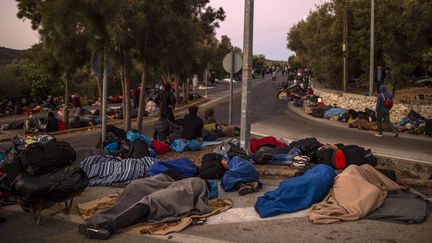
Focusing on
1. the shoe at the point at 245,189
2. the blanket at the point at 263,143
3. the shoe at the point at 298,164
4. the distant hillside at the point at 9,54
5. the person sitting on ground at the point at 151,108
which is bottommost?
the shoe at the point at 245,189

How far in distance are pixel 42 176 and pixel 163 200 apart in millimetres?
1698

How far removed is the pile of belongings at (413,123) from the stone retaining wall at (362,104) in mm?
585

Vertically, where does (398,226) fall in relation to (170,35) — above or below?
below

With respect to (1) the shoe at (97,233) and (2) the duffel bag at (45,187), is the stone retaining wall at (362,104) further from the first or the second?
(1) the shoe at (97,233)

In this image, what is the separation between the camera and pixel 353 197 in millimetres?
5980

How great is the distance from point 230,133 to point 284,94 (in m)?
20.1

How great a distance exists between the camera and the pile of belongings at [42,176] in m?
5.80

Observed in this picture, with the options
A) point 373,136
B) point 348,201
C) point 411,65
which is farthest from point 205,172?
point 411,65

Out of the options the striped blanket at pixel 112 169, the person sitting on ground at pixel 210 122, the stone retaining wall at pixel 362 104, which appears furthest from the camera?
the stone retaining wall at pixel 362 104

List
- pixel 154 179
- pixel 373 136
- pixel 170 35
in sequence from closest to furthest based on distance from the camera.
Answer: pixel 154 179
pixel 170 35
pixel 373 136

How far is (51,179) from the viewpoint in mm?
5930

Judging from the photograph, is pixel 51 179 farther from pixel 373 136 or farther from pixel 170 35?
pixel 373 136

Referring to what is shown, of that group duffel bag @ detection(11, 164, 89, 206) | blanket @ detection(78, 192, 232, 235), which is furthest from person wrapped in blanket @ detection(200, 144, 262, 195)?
duffel bag @ detection(11, 164, 89, 206)

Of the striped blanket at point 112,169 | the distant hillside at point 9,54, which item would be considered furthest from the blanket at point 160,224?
the distant hillside at point 9,54
